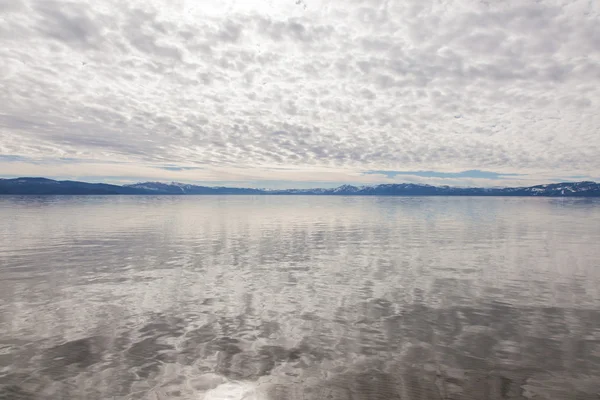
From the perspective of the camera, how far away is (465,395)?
10.1 metres

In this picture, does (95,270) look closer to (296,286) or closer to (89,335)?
(89,335)

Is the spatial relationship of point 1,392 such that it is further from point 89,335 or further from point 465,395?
point 465,395

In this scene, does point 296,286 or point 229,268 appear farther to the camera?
point 229,268

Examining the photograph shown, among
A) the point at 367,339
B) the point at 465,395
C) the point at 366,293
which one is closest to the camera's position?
the point at 465,395

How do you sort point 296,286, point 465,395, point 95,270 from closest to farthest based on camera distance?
point 465,395
point 296,286
point 95,270

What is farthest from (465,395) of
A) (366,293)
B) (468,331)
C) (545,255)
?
(545,255)

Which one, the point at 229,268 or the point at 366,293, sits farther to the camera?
the point at 229,268

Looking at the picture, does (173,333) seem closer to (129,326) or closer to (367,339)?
(129,326)

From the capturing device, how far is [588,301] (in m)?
19.1

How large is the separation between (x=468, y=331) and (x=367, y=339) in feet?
14.9

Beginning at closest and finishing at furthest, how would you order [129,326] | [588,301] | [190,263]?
[129,326]
[588,301]
[190,263]

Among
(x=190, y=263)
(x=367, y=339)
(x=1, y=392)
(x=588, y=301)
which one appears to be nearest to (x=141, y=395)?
(x=1, y=392)

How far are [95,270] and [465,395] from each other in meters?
26.3

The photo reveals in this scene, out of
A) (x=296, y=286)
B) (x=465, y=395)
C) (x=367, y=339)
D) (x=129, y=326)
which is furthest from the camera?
(x=296, y=286)
